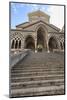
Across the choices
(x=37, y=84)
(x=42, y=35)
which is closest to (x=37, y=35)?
(x=42, y=35)

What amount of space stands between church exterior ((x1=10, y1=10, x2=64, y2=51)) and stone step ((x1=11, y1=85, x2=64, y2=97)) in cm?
51

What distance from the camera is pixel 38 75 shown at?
3480 mm

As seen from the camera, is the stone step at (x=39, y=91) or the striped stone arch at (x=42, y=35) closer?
the stone step at (x=39, y=91)

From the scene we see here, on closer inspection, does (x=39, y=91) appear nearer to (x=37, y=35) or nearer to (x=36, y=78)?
(x=36, y=78)

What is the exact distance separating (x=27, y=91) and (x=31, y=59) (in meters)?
0.41

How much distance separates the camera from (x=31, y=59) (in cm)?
347

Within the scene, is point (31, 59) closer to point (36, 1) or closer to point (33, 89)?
point (33, 89)

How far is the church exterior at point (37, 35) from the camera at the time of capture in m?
3.39

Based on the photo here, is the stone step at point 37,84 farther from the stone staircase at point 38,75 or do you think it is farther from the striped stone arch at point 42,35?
the striped stone arch at point 42,35

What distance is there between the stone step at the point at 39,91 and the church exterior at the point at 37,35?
507 millimetres

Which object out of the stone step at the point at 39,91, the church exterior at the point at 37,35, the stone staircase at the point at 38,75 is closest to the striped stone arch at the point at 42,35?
the church exterior at the point at 37,35

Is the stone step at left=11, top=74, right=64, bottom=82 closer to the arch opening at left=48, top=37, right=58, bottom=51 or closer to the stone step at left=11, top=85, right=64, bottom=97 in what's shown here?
the stone step at left=11, top=85, right=64, bottom=97

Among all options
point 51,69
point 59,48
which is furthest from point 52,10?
point 51,69

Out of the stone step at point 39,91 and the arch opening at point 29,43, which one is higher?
the arch opening at point 29,43
